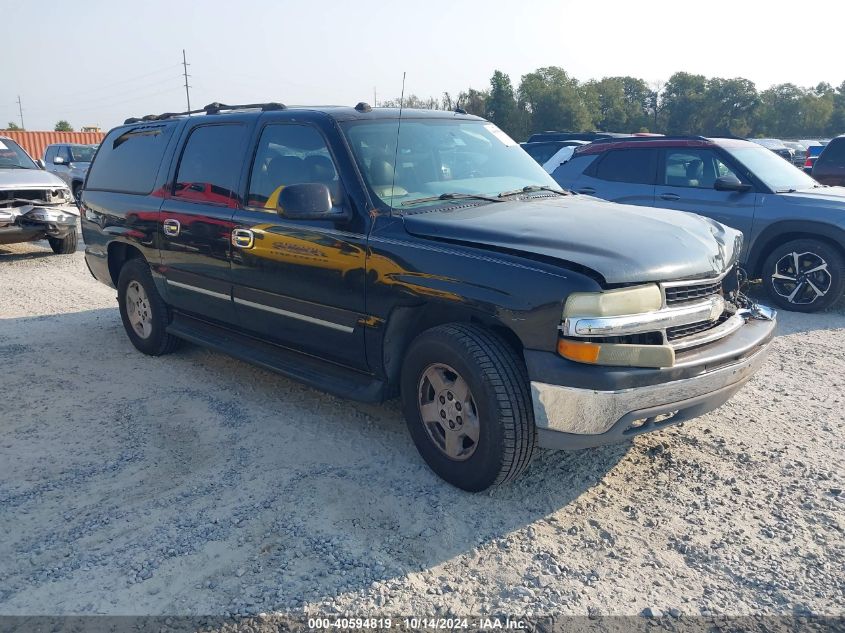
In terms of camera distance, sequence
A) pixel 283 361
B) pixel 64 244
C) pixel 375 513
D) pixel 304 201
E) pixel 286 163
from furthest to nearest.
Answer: pixel 64 244 < pixel 283 361 < pixel 286 163 < pixel 304 201 < pixel 375 513

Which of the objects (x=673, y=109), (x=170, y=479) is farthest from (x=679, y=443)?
(x=673, y=109)

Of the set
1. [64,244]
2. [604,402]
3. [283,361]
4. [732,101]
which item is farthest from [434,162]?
[732,101]

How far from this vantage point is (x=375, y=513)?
3.32m

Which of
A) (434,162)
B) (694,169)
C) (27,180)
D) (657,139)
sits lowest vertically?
(27,180)

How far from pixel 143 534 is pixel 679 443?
9.51 ft

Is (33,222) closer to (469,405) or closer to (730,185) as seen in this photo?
(469,405)

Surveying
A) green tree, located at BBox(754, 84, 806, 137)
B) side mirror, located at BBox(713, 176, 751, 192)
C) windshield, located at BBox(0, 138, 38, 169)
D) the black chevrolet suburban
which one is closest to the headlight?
the black chevrolet suburban

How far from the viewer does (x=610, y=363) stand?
9.77 ft

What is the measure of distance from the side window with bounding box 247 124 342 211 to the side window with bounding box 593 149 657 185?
17.0ft

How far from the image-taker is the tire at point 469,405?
125 inches

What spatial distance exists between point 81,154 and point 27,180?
9.17 metres

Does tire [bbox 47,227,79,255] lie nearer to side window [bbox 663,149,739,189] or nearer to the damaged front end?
the damaged front end

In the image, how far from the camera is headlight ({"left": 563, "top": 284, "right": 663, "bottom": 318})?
295 centimetres

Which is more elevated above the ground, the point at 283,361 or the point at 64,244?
the point at 283,361
